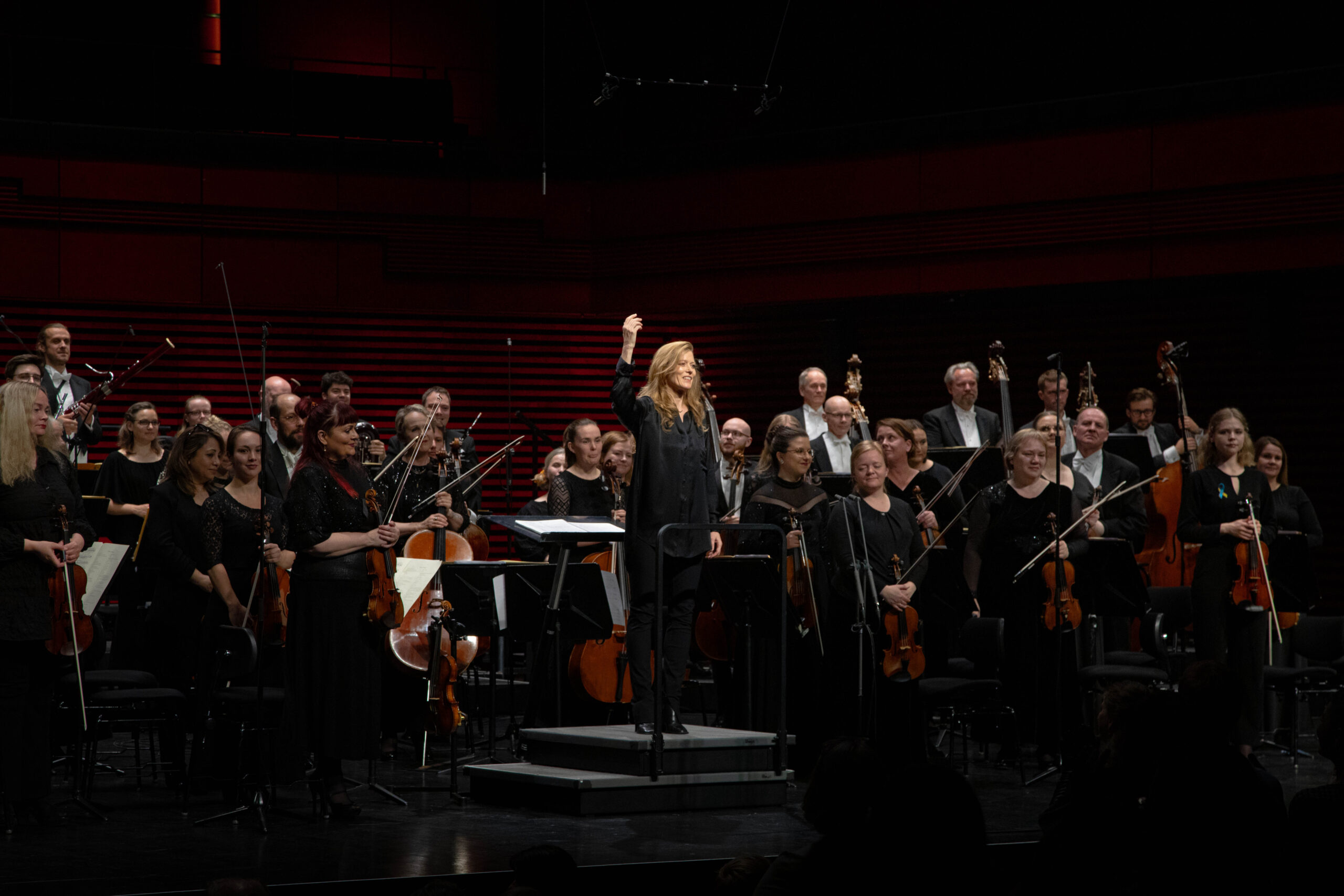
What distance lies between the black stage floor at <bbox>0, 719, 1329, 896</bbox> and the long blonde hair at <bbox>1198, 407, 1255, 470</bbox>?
5.76ft

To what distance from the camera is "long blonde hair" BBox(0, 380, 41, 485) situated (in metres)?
5.50

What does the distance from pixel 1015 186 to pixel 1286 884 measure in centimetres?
797

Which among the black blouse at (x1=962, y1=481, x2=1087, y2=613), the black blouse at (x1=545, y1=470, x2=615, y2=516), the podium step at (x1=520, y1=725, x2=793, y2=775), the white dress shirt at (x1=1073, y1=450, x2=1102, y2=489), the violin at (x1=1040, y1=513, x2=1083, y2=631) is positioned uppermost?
the white dress shirt at (x1=1073, y1=450, x2=1102, y2=489)

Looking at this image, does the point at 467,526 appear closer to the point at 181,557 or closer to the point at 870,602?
the point at 181,557

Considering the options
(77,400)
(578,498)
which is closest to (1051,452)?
(578,498)

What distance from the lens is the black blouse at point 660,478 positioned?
583 cm

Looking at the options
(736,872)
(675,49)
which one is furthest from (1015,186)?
(736,872)

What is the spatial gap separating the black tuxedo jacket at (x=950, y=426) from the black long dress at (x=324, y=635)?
4135 millimetres

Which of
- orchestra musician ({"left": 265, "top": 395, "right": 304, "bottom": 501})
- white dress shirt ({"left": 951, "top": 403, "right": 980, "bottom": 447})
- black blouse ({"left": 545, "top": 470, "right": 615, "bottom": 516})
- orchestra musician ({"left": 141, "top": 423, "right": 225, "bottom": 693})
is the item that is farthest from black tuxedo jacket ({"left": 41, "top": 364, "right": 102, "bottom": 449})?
white dress shirt ({"left": 951, "top": 403, "right": 980, "bottom": 447})

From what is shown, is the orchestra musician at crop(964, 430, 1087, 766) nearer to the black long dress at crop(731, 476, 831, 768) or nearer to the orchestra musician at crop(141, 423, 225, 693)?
the black long dress at crop(731, 476, 831, 768)

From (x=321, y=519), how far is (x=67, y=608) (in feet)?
3.23

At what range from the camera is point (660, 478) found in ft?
19.2

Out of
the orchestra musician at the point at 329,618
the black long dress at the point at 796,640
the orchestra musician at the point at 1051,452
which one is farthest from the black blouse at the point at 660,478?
the orchestra musician at the point at 1051,452

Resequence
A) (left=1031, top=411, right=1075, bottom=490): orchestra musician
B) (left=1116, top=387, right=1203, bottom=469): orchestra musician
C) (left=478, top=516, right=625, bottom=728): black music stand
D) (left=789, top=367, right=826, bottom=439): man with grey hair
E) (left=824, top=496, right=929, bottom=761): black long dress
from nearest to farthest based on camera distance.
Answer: (left=478, top=516, right=625, bottom=728): black music stand
(left=824, top=496, right=929, bottom=761): black long dress
(left=1031, top=411, right=1075, bottom=490): orchestra musician
(left=1116, top=387, right=1203, bottom=469): orchestra musician
(left=789, top=367, right=826, bottom=439): man with grey hair
